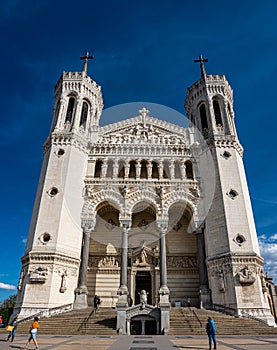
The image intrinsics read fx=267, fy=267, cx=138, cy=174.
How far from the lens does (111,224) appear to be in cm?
2136

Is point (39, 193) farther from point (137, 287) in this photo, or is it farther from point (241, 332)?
point (241, 332)

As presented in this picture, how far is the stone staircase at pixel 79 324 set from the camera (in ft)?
40.7

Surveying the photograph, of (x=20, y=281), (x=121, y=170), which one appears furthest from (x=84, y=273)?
(x=121, y=170)

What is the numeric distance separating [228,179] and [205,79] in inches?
404

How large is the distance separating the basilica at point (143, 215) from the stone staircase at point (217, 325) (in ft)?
3.06

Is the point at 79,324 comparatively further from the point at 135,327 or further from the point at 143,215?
the point at 143,215

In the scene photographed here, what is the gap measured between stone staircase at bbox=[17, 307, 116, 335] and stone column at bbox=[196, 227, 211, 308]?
593cm

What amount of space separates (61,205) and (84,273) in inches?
184

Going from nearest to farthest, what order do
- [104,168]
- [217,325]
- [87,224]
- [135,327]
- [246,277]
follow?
[217,325]
[135,327]
[246,277]
[87,224]
[104,168]

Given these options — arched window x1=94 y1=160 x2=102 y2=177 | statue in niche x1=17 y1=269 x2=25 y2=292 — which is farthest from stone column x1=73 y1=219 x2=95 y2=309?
arched window x1=94 y1=160 x2=102 y2=177

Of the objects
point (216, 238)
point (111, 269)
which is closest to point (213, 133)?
point (216, 238)

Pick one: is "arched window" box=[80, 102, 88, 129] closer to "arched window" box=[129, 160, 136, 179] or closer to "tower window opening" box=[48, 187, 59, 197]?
"arched window" box=[129, 160, 136, 179]

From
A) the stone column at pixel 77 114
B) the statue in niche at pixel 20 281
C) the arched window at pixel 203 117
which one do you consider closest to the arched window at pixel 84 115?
the stone column at pixel 77 114

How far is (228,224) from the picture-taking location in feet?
57.2
